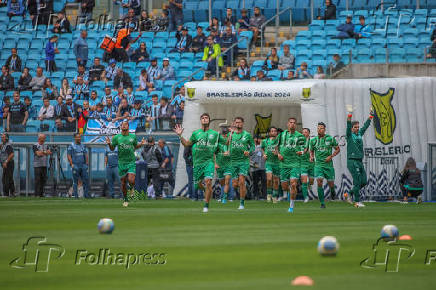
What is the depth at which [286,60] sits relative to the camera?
32344 millimetres

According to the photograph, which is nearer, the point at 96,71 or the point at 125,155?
the point at 125,155

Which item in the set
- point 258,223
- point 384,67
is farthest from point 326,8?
point 258,223

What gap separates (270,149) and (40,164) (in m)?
8.37

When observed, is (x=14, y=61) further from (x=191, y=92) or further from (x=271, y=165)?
(x=271, y=165)

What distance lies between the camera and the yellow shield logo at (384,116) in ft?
92.9

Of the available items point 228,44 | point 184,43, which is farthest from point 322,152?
point 184,43

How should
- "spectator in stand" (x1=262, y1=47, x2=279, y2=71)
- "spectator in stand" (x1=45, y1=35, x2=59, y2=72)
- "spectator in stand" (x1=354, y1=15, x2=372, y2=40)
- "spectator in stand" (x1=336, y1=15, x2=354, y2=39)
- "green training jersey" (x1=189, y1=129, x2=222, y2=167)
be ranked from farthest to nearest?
"spectator in stand" (x1=45, y1=35, x2=59, y2=72) < "spectator in stand" (x1=336, y1=15, x2=354, y2=39) < "spectator in stand" (x1=354, y1=15, x2=372, y2=40) < "spectator in stand" (x1=262, y1=47, x2=279, y2=71) < "green training jersey" (x1=189, y1=129, x2=222, y2=167)

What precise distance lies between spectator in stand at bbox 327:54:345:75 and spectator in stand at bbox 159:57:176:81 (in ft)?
22.2

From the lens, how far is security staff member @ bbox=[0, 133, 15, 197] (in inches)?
1239

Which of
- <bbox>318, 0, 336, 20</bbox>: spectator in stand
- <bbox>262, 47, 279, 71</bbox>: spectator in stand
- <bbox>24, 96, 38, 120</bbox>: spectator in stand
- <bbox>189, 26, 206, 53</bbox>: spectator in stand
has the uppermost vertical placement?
<bbox>318, 0, 336, 20</bbox>: spectator in stand

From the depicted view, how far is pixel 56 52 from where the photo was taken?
39375 mm

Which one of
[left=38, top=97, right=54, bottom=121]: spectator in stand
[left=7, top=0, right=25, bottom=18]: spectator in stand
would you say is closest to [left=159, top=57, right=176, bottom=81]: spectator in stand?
[left=38, top=97, right=54, bottom=121]: spectator in stand

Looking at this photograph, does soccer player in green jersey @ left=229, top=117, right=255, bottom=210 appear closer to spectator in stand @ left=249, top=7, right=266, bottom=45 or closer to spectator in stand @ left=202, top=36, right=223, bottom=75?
spectator in stand @ left=202, top=36, right=223, bottom=75

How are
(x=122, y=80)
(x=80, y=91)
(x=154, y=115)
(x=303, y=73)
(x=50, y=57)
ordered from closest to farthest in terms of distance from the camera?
(x=303, y=73) → (x=154, y=115) → (x=122, y=80) → (x=80, y=91) → (x=50, y=57)
